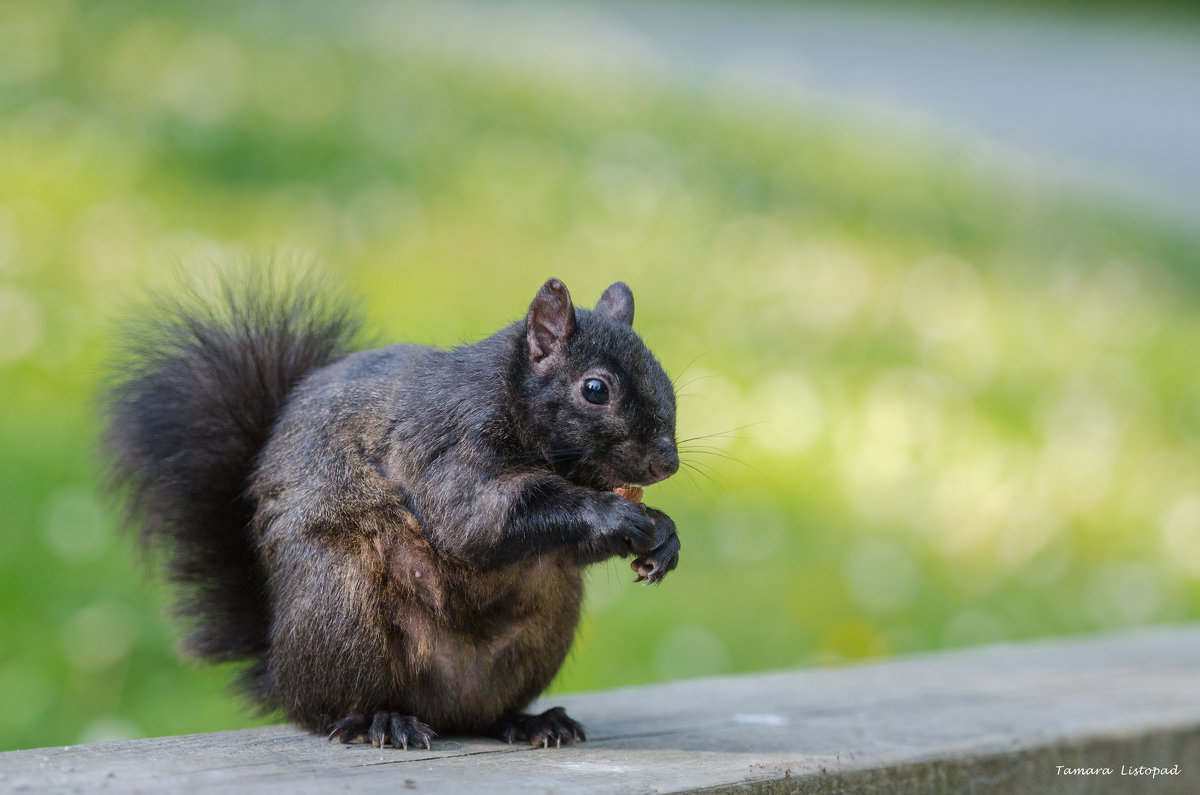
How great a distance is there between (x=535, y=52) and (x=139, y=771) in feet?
15.1

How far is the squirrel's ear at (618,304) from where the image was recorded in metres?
1.79

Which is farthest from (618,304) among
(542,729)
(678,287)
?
(678,287)

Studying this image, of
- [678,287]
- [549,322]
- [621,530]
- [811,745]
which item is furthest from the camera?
[678,287]

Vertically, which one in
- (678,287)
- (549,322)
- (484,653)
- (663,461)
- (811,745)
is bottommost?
(811,745)

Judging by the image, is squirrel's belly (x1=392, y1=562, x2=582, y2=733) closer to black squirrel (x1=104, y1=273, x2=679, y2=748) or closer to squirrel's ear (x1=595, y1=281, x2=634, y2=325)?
black squirrel (x1=104, y1=273, x2=679, y2=748)

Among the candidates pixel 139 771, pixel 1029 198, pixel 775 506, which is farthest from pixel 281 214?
pixel 1029 198

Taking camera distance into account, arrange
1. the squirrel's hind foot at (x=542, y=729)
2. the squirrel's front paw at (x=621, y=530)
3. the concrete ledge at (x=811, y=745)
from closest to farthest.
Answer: the concrete ledge at (x=811, y=745) < the squirrel's front paw at (x=621, y=530) < the squirrel's hind foot at (x=542, y=729)

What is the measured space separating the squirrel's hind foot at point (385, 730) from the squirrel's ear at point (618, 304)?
0.58 meters

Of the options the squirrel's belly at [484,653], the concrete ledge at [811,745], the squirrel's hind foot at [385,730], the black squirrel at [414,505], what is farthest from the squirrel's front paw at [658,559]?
the squirrel's hind foot at [385,730]

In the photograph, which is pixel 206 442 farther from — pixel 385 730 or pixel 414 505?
pixel 385 730

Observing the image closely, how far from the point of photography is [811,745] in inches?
68.9

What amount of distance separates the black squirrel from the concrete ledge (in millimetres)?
92

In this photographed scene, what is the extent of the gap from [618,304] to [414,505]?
411 millimetres

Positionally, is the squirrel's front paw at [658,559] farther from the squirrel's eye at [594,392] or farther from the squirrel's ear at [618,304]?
the squirrel's ear at [618,304]
